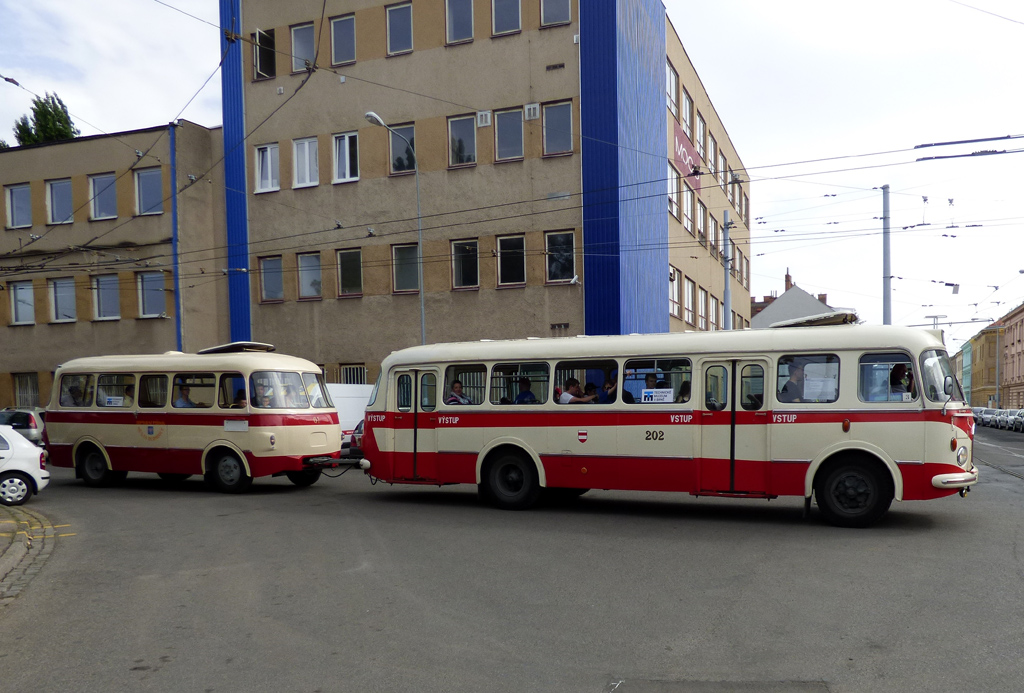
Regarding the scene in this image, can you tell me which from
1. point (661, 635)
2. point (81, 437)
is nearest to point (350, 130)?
point (81, 437)

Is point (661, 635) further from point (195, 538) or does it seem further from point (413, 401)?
point (413, 401)

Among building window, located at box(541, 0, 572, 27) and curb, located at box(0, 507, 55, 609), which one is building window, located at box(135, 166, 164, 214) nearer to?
building window, located at box(541, 0, 572, 27)

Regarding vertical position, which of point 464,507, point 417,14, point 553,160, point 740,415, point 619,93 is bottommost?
point 464,507

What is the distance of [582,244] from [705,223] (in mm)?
15900

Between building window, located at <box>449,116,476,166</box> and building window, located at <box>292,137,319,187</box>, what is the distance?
5501 mm

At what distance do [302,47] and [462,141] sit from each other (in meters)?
7.66

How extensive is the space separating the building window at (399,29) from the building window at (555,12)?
487 cm

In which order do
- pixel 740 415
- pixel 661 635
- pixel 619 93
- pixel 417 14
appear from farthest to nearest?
pixel 417 14 < pixel 619 93 < pixel 740 415 < pixel 661 635

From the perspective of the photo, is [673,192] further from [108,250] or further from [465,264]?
[108,250]

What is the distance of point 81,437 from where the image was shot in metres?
17.6

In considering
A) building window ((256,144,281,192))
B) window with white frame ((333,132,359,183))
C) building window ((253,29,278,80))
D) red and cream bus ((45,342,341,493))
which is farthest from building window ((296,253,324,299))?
red and cream bus ((45,342,341,493))

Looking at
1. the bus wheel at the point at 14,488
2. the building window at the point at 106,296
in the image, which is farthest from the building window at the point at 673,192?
the bus wheel at the point at 14,488

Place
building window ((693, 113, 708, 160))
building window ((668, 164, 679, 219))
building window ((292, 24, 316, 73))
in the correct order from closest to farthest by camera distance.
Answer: building window ((292, 24, 316, 73))
building window ((668, 164, 679, 219))
building window ((693, 113, 708, 160))

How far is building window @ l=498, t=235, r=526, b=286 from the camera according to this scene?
93.1ft
